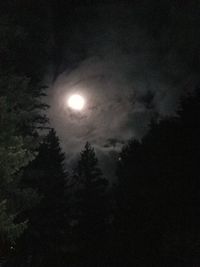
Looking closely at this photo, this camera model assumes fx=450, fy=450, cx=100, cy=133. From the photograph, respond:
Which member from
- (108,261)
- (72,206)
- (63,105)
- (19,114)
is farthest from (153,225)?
(63,105)

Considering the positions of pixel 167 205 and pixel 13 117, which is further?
pixel 167 205

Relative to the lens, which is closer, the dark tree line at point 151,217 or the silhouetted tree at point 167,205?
the silhouetted tree at point 167,205

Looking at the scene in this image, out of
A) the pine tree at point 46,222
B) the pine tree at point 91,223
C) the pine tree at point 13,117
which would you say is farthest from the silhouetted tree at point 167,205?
the pine tree at point 46,222

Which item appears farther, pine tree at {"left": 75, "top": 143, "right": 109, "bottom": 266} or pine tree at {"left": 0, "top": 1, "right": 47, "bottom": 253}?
pine tree at {"left": 75, "top": 143, "right": 109, "bottom": 266}

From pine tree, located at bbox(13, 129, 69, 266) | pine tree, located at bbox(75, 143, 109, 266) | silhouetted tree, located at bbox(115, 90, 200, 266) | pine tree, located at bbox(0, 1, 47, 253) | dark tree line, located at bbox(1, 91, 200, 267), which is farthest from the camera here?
pine tree, located at bbox(75, 143, 109, 266)

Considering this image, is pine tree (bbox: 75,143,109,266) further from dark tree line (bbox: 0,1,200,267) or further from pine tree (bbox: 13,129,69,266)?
pine tree (bbox: 13,129,69,266)

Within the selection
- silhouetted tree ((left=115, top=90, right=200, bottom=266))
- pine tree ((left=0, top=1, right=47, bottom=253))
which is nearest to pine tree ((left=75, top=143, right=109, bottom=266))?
silhouetted tree ((left=115, top=90, right=200, bottom=266))

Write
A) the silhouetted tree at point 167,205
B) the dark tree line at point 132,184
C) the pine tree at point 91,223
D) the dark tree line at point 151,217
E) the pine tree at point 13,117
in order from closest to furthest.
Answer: the pine tree at point 13,117 < the dark tree line at point 132,184 < the silhouetted tree at point 167,205 < the dark tree line at point 151,217 < the pine tree at point 91,223

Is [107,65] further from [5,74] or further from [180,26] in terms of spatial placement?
[5,74]

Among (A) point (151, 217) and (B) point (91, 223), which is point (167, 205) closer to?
(A) point (151, 217)

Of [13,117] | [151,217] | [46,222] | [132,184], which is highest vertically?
[46,222]

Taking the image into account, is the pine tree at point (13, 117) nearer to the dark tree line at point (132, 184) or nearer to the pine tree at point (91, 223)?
the dark tree line at point (132, 184)

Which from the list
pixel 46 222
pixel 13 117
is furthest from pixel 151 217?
pixel 46 222

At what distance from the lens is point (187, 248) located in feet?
76.8
